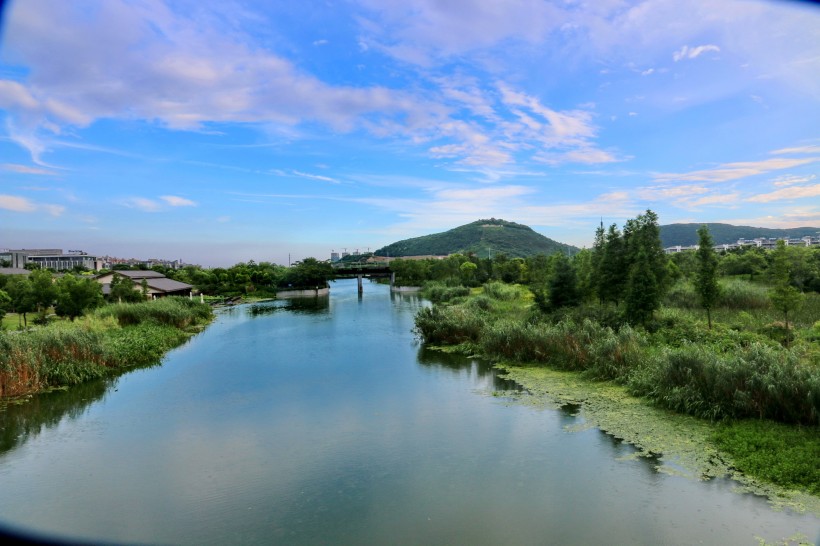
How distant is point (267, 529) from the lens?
5562 millimetres

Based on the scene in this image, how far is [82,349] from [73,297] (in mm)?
7907

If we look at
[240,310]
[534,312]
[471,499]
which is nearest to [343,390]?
[471,499]

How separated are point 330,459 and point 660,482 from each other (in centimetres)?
472

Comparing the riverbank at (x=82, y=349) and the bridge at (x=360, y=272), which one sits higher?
the bridge at (x=360, y=272)

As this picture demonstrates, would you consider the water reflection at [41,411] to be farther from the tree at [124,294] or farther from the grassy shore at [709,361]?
the tree at [124,294]

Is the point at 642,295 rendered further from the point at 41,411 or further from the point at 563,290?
the point at 41,411

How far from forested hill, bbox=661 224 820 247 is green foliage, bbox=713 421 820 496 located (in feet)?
305

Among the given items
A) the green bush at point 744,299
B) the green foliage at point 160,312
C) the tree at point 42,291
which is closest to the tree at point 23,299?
the tree at point 42,291

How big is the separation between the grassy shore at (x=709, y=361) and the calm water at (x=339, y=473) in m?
1.46

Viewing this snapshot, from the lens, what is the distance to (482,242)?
104 m

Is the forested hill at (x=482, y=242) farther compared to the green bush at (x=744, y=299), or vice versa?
the forested hill at (x=482, y=242)

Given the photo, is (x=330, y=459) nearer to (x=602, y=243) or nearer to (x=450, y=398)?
(x=450, y=398)

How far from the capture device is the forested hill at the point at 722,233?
93.2 metres

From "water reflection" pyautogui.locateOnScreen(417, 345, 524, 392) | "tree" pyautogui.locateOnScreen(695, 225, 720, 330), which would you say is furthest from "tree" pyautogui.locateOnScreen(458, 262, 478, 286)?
"tree" pyautogui.locateOnScreen(695, 225, 720, 330)
